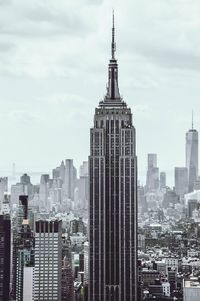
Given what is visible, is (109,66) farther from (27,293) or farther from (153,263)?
(153,263)

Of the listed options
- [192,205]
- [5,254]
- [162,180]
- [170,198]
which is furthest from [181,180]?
[5,254]

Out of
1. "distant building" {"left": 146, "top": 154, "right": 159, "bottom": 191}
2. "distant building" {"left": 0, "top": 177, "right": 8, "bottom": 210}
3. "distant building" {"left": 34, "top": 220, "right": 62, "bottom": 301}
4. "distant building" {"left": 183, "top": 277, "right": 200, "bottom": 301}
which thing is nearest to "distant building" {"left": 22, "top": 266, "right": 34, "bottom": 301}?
"distant building" {"left": 34, "top": 220, "right": 62, "bottom": 301}

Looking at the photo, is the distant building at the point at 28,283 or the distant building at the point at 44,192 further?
the distant building at the point at 44,192

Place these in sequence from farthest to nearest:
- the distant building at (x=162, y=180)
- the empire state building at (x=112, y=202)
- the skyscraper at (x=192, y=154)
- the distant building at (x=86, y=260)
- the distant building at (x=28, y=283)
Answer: the distant building at (x=162, y=180) → the skyscraper at (x=192, y=154) → the distant building at (x=86, y=260) → the empire state building at (x=112, y=202) → the distant building at (x=28, y=283)

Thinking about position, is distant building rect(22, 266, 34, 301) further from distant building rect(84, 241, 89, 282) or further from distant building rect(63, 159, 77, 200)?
distant building rect(63, 159, 77, 200)

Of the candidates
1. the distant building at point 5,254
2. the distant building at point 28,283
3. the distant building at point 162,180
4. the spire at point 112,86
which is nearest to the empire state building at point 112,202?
the spire at point 112,86

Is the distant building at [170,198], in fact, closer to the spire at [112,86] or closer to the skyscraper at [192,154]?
the skyscraper at [192,154]

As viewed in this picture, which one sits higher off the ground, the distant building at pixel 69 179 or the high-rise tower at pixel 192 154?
the high-rise tower at pixel 192 154
